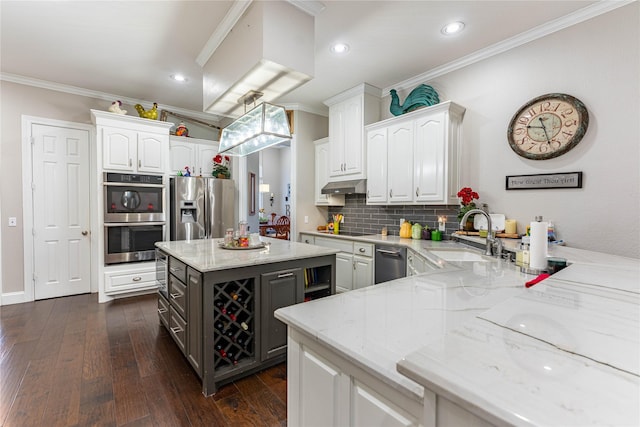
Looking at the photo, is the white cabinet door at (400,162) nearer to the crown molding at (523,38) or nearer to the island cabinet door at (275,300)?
the crown molding at (523,38)

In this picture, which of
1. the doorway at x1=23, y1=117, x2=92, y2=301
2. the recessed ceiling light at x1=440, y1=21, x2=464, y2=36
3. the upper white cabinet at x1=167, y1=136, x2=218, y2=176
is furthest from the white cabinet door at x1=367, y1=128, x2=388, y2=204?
the doorway at x1=23, y1=117, x2=92, y2=301

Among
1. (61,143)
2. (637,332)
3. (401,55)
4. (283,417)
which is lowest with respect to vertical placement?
(283,417)

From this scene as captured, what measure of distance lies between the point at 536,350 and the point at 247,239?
2.42 m

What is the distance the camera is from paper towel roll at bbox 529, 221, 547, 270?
5.10 feet

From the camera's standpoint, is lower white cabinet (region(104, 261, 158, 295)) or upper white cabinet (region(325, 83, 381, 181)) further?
upper white cabinet (region(325, 83, 381, 181))

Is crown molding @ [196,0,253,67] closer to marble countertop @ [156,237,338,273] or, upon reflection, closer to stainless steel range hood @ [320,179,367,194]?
marble countertop @ [156,237,338,273]

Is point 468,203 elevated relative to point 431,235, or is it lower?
elevated

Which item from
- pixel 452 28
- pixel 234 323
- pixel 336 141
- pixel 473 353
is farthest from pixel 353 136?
pixel 473 353

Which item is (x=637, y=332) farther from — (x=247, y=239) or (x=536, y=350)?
(x=247, y=239)

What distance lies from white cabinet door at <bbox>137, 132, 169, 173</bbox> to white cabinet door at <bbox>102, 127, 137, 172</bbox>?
0.07m

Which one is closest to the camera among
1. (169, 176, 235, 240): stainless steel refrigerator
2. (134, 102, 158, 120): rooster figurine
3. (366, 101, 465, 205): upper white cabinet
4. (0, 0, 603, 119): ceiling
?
(0, 0, 603, 119): ceiling

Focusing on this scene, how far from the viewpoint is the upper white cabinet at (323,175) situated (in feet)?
15.0

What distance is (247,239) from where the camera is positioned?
8.96ft

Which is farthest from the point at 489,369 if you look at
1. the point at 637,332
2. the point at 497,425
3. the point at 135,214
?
the point at 135,214
